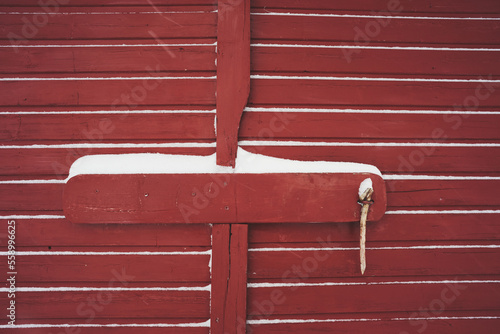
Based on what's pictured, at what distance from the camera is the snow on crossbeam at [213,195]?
1.55 m

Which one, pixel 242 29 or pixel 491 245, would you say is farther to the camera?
pixel 491 245

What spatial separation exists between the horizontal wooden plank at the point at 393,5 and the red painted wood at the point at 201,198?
981 millimetres

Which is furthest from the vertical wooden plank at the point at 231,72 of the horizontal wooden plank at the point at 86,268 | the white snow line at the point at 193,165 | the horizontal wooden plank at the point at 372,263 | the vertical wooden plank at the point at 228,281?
the horizontal wooden plank at the point at 86,268

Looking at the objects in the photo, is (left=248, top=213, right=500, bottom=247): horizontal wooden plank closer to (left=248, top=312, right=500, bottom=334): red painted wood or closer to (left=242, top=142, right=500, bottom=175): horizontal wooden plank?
(left=242, top=142, right=500, bottom=175): horizontal wooden plank

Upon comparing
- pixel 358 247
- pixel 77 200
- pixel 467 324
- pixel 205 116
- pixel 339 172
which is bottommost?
pixel 467 324

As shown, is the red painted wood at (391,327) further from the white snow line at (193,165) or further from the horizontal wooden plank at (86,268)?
the white snow line at (193,165)

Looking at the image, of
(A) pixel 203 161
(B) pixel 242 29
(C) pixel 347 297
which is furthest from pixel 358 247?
(B) pixel 242 29

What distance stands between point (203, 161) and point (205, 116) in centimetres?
26

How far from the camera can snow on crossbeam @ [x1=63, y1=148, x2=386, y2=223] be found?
1552 mm

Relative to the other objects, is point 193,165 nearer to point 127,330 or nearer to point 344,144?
point 344,144

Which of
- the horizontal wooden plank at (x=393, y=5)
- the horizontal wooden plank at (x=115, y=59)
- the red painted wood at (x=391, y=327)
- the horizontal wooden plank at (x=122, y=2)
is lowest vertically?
the red painted wood at (x=391, y=327)

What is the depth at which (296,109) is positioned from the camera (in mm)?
1699

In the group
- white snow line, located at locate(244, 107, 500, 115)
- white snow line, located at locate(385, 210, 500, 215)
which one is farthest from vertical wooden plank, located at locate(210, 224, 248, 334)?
white snow line, located at locate(385, 210, 500, 215)

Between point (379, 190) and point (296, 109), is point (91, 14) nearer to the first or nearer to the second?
point (296, 109)
